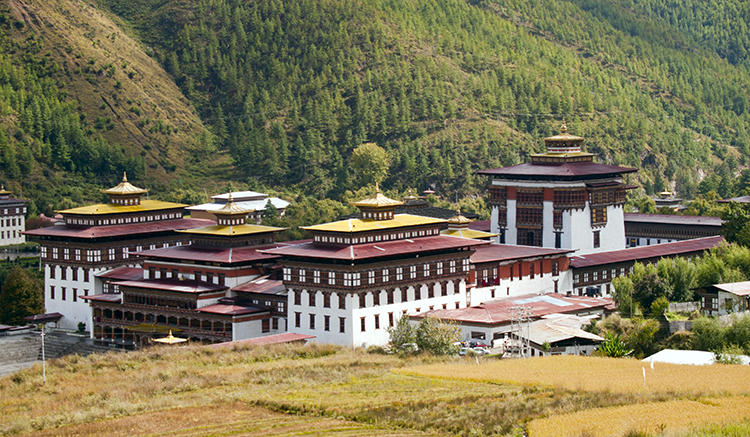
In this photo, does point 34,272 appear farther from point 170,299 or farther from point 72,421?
point 72,421

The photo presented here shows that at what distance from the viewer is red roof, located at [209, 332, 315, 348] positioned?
298ft

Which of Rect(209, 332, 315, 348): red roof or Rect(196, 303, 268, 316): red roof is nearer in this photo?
Rect(209, 332, 315, 348): red roof

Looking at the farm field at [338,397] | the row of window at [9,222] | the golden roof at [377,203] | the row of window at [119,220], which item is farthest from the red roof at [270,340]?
the row of window at [9,222]

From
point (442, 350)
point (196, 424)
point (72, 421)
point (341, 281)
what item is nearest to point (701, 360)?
point (442, 350)

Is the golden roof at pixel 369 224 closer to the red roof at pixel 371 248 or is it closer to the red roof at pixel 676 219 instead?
the red roof at pixel 371 248

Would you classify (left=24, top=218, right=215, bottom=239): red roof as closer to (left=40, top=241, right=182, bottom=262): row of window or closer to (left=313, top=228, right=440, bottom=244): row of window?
(left=40, top=241, right=182, bottom=262): row of window

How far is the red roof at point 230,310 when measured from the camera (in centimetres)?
9596

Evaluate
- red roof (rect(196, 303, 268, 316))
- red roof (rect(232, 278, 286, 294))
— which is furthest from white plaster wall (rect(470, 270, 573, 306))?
red roof (rect(196, 303, 268, 316))

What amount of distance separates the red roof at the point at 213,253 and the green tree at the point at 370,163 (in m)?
71.5

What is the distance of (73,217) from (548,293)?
1752 inches

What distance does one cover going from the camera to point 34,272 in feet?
427

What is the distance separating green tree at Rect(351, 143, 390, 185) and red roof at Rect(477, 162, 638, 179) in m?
50.6

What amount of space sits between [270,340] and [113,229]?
97.5 feet

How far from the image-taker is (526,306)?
97000mm
